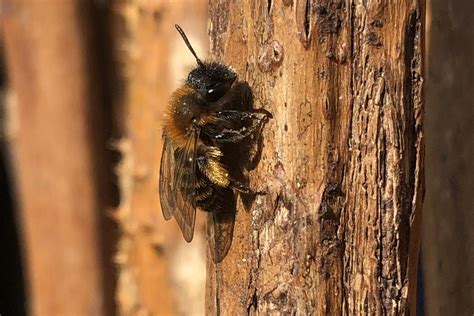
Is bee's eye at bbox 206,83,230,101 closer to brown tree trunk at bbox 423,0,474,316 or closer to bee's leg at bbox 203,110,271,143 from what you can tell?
bee's leg at bbox 203,110,271,143

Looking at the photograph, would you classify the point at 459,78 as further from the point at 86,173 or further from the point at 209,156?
the point at 86,173

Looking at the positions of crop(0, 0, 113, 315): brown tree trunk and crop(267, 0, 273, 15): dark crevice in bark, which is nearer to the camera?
crop(267, 0, 273, 15): dark crevice in bark

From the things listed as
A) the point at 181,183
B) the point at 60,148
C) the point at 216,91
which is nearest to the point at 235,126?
the point at 216,91

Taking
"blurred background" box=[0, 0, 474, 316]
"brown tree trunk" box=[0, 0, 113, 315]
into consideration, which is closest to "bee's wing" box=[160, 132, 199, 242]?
"blurred background" box=[0, 0, 474, 316]

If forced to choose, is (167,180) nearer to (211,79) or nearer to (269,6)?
(211,79)

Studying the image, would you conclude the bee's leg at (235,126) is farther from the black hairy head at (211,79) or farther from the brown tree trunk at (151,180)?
the brown tree trunk at (151,180)

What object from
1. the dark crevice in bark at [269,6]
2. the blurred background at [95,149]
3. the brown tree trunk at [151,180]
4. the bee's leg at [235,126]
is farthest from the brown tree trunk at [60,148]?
→ the dark crevice in bark at [269,6]
